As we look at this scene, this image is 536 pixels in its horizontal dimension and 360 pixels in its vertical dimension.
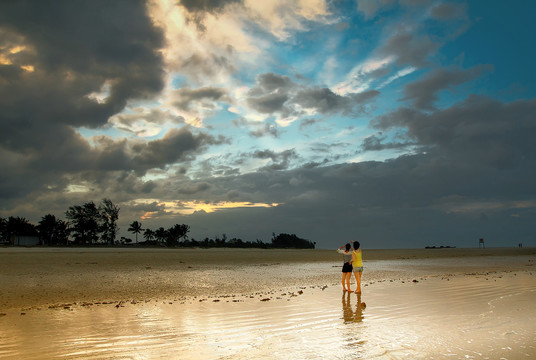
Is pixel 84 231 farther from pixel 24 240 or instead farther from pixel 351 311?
pixel 351 311

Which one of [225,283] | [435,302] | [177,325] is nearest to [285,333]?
[177,325]

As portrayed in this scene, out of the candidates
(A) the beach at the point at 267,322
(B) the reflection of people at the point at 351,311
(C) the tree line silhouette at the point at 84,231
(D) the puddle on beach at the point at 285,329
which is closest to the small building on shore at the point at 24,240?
(C) the tree line silhouette at the point at 84,231

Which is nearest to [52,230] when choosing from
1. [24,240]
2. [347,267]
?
[24,240]

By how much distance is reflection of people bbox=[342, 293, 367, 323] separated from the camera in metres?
10.3

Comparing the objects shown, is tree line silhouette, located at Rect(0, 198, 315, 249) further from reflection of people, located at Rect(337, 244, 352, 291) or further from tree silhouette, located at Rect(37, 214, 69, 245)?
reflection of people, located at Rect(337, 244, 352, 291)

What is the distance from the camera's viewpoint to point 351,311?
11.3m

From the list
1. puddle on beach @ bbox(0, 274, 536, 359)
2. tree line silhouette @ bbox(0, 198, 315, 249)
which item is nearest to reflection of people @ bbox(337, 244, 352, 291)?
puddle on beach @ bbox(0, 274, 536, 359)

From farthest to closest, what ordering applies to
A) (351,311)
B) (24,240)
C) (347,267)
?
(24,240) < (347,267) < (351,311)

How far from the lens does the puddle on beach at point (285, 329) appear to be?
716 centimetres

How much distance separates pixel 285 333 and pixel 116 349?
12.3ft

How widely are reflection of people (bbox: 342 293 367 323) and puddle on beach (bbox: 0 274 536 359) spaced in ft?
0.09

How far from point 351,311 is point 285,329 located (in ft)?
10.2

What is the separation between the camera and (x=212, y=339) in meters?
8.26

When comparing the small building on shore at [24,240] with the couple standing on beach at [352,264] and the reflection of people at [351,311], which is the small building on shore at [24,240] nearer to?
the couple standing on beach at [352,264]
